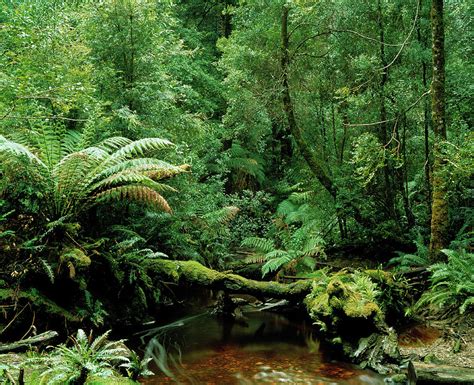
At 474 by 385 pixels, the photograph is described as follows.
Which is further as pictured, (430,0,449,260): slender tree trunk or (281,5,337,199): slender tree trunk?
(281,5,337,199): slender tree trunk

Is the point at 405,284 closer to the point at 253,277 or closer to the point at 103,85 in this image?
the point at 253,277

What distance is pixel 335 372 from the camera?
15.7ft

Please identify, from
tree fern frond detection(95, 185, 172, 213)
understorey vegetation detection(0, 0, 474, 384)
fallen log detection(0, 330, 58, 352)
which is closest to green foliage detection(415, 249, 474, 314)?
understorey vegetation detection(0, 0, 474, 384)

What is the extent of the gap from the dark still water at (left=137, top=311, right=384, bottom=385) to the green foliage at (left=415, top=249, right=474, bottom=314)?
1589mm

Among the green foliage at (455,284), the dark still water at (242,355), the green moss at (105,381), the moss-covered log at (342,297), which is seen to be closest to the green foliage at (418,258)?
the moss-covered log at (342,297)

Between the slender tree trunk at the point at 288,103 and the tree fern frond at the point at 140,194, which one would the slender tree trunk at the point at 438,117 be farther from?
the tree fern frond at the point at 140,194

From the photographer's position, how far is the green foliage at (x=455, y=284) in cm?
528

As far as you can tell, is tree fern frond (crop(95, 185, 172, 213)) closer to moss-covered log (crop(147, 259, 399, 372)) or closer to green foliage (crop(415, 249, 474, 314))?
moss-covered log (crop(147, 259, 399, 372))

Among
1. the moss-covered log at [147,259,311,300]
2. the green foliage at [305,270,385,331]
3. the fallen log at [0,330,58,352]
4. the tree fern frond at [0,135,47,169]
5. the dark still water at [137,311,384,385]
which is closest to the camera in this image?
the fallen log at [0,330,58,352]

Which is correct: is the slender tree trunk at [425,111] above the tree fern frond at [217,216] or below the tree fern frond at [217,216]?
above

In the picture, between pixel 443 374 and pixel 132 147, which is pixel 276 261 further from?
pixel 443 374

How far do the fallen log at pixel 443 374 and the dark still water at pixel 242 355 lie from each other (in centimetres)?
49

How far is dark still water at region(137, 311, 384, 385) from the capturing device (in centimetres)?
462

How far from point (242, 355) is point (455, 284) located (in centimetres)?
293
